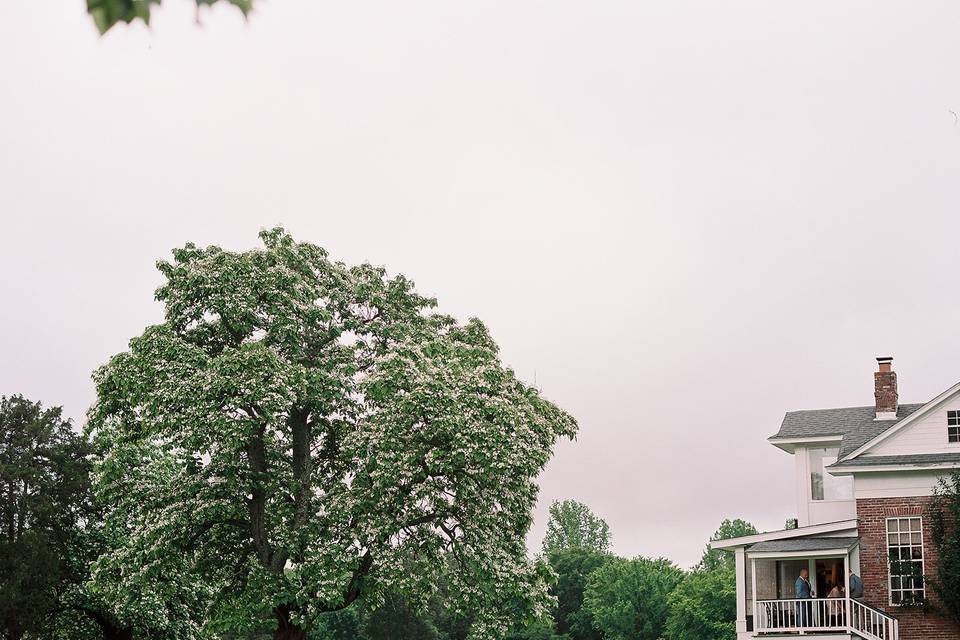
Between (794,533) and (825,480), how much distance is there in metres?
2.51

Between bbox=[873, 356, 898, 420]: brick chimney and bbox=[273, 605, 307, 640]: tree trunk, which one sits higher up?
bbox=[873, 356, 898, 420]: brick chimney

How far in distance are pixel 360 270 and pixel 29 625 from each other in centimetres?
1478

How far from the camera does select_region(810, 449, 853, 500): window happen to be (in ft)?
115

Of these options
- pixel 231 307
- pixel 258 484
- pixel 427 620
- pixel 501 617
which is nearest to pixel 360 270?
pixel 231 307

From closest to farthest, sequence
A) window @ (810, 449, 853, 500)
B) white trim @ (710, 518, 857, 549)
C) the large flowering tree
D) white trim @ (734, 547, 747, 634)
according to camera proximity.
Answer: the large flowering tree < white trim @ (734, 547, 747, 634) < white trim @ (710, 518, 857, 549) < window @ (810, 449, 853, 500)

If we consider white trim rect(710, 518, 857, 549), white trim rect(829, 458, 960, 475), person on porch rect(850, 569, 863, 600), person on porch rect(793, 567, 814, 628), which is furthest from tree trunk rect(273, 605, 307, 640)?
white trim rect(829, 458, 960, 475)

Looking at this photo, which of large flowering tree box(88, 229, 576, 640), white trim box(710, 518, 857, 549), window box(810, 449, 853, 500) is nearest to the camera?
large flowering tree box(88, 229, 576, 640)

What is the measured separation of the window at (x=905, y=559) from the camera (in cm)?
3105

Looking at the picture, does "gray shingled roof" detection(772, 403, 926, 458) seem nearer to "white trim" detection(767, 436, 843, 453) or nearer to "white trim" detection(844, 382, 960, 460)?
"white trim" detection(767, 436, 843, 453)

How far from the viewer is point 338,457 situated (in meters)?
32.6

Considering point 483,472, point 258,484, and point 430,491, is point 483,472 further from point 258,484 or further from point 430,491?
point 258,484

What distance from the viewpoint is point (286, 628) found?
31.9 meters

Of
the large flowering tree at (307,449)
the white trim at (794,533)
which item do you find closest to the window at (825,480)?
the white trim at (794,533)

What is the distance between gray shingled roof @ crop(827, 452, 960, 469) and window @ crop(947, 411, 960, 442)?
0.60 meters
